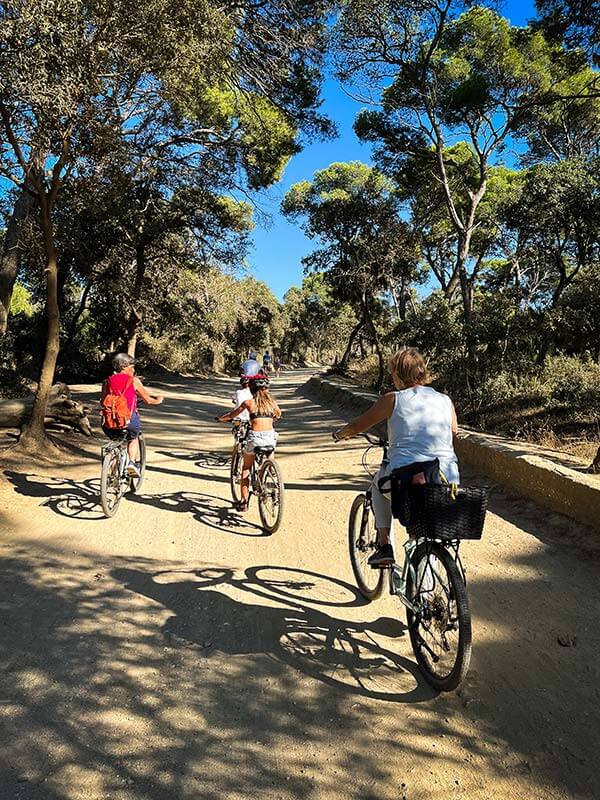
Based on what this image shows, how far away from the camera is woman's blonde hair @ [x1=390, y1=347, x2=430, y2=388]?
3.10 metres

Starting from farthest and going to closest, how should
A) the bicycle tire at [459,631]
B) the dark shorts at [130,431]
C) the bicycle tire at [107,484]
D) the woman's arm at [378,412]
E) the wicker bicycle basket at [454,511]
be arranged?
the dark shorts at [130,431], the bicycle tire at [107,484], the woman's arm at [378,412], the wicker bicycle basket at [454,511], the bicycle tire at [459,631]

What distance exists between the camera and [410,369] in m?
3.10

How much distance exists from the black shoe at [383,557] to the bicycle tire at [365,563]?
291mm

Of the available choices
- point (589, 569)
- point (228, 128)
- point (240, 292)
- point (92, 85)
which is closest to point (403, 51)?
point (228, 128)

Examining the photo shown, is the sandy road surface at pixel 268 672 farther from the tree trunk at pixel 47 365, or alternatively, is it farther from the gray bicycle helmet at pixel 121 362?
the tree trunk at pixel 47 365

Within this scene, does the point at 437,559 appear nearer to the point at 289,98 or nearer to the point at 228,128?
the point at 289,98

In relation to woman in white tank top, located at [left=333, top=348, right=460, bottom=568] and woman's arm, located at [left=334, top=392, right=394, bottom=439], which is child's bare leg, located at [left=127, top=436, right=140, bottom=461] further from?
woman in white tank top, located at [left=333, top=348, right=460, bottom=568]

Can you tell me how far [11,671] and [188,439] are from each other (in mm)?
8090

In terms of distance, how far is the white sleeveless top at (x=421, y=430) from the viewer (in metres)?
2.92

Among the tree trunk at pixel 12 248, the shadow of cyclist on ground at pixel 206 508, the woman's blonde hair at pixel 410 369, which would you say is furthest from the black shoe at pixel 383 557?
the tree trunk at pixel 12 248

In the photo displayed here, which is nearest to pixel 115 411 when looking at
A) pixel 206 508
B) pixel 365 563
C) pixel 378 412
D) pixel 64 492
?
pixel 64 492

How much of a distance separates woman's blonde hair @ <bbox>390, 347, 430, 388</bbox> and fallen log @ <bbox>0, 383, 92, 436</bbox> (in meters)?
7.27

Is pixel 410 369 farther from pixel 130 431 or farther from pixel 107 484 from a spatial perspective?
pixel 130 431

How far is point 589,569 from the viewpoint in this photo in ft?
13.6
